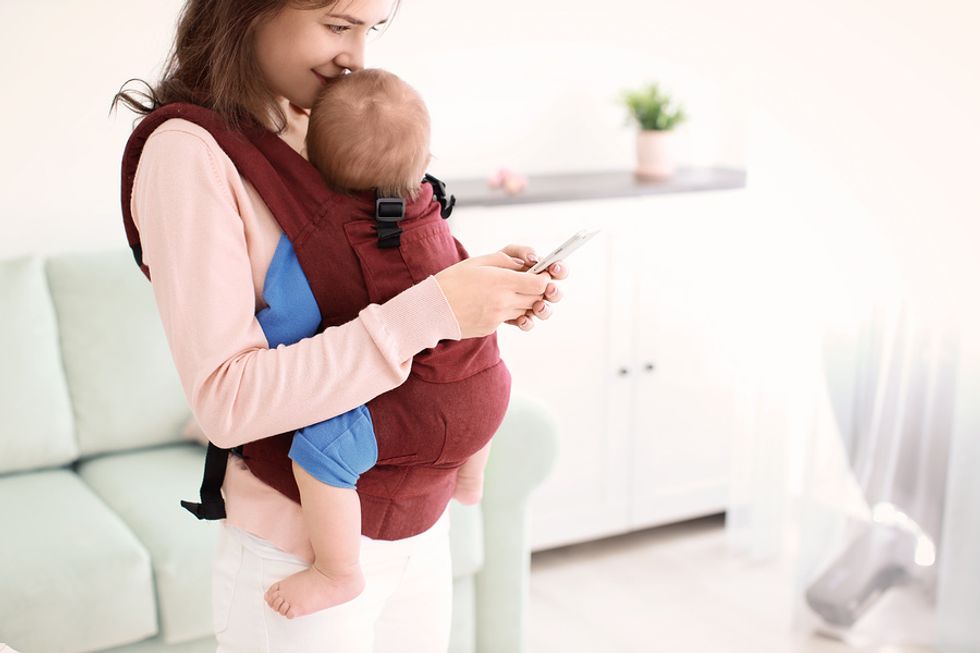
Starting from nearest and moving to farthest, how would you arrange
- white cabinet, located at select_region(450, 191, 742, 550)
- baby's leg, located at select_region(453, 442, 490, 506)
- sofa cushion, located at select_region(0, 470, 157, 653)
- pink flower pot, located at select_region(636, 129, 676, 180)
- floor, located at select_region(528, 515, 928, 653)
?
baby's leg, located at select_region(453, 442, 490, 506) < sofa cushion, located at select_region(0, 470, 157, 653) < floor, located at select_region(528, 515, 928, 653) < white cabinet, located at select_region(450, 191, 742, 550) < pink flower pot, located at select_region(636, 129, 676, 180)

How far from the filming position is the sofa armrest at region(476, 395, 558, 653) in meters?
2.09

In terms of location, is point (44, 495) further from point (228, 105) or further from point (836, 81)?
point (836, 81)

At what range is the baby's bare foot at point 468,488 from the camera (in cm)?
134

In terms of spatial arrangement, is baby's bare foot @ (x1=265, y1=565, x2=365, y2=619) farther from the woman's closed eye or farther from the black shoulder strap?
the woman's closed eye

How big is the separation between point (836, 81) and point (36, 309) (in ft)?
6.38

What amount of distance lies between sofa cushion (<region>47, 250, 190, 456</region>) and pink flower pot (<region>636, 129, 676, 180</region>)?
1.39 metres

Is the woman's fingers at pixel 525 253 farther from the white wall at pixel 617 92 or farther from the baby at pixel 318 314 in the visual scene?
the white wall at pixel 617 92

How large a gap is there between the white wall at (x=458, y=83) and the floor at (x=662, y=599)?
44.4 inches

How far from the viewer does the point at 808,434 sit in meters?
2.58

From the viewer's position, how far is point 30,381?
226cm

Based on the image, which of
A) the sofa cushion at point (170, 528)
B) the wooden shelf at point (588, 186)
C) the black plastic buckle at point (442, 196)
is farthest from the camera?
the wooden shelf at point (588, 186)

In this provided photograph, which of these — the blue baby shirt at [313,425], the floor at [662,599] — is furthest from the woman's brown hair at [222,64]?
the floor at [662,599]

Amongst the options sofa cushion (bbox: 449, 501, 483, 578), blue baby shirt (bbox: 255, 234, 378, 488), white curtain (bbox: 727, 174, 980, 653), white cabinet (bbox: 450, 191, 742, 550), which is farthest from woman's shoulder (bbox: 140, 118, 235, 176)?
white curtain (bbox: 727, 174, 980, 653)

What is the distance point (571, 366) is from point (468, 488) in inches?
56.0
